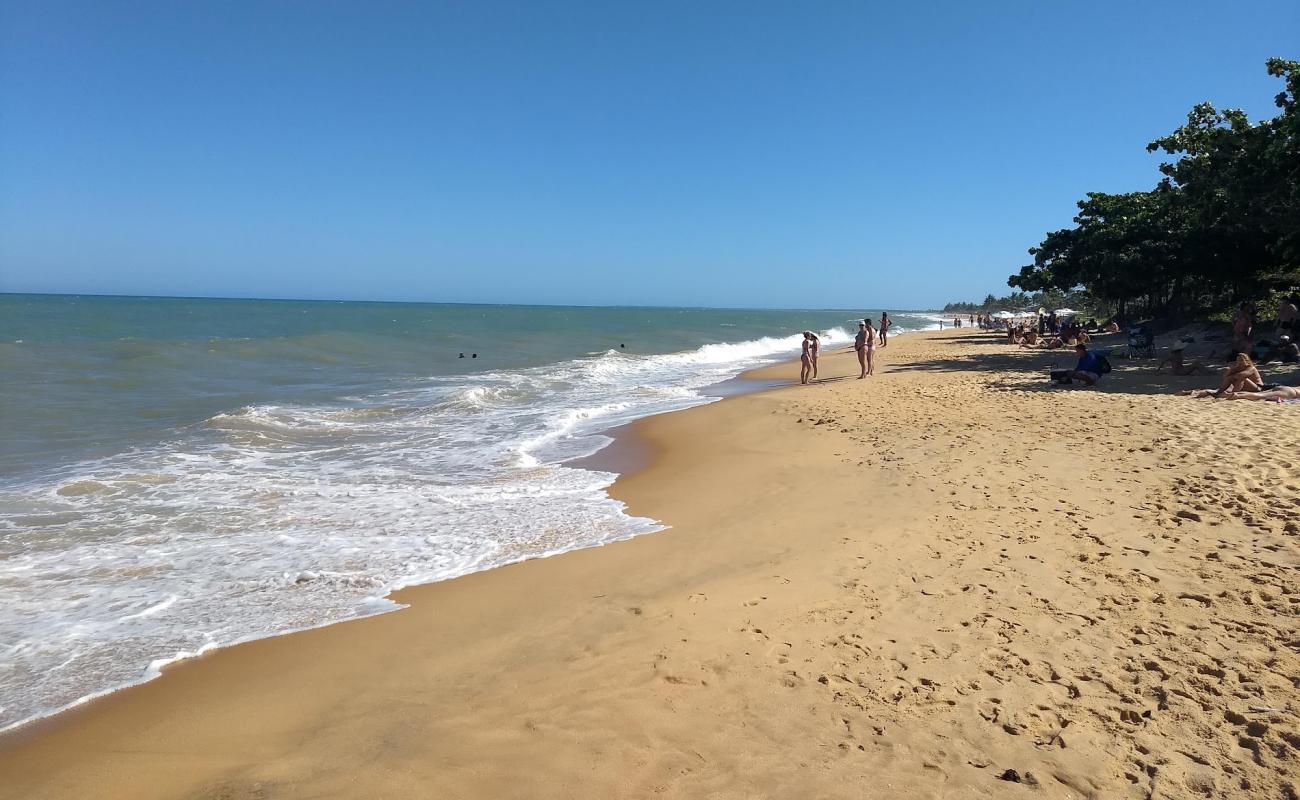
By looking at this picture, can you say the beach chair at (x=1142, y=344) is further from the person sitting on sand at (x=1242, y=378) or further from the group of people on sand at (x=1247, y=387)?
the person sitting on sand at (x=1242, y=378)

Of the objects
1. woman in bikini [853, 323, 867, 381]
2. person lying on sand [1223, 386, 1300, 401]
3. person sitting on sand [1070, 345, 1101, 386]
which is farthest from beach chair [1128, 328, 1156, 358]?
person lying on sand [1223, 386, 1300, 401]

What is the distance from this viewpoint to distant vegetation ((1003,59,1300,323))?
1420cm

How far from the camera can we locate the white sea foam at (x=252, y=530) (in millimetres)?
4871

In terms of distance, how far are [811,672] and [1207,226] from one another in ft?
69.4

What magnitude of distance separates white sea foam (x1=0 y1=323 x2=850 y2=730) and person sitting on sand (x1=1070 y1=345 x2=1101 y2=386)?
1037cm

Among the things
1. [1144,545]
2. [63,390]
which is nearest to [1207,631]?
[1144,545]

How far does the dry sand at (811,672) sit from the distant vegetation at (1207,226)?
10690mm

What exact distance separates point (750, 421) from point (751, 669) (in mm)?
9436

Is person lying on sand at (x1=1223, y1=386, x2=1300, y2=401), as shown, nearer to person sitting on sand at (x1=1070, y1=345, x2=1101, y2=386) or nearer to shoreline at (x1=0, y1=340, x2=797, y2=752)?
person sitting on sand at (x1=1070, y1=345, x2=1101, y2=386)

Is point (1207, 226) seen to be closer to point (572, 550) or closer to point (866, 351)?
point (866, 351)

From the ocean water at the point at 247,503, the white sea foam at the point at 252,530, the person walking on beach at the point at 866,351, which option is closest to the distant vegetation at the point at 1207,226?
the person walking on beach at the point at 866,351

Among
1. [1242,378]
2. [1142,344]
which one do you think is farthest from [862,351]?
[1242,378]

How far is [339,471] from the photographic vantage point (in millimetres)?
9742

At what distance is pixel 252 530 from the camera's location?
7051 mm
